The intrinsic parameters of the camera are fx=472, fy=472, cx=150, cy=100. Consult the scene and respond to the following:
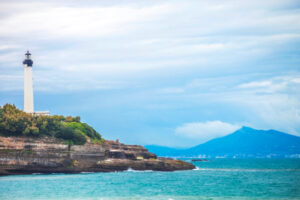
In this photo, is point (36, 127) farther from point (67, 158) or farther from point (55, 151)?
→ point (67, 158)

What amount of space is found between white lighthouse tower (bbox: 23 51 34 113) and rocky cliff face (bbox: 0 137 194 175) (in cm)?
2140

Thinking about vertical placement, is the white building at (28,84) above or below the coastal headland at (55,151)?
above

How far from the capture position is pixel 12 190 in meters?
56.8

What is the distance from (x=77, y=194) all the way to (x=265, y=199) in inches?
807

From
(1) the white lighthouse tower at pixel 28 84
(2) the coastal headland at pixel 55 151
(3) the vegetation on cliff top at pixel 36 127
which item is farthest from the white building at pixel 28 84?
(2) the coastal headland at pixel 55 151

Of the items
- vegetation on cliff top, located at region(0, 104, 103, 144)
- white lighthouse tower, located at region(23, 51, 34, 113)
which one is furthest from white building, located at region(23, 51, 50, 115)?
vegetation on cliff top, located at region(0, 104, 103, 144)

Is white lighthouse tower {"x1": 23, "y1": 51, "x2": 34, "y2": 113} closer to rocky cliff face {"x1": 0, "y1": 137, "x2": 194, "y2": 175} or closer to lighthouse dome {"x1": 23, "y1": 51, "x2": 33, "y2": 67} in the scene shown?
lighthouse dome {"x1": 23, "y1": 51, "x2": 33, "y2": 67}

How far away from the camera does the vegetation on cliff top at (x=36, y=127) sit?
294 feet

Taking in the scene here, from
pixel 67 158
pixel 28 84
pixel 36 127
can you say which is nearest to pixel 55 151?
pixel 67 158

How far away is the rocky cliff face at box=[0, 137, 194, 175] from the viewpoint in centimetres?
8406

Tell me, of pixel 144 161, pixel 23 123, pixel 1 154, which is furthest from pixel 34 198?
pixel 144 161

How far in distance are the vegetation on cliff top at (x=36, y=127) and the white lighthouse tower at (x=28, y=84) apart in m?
9.01

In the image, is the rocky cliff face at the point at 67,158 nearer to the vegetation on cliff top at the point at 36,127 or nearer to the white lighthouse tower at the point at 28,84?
the vegetation on cliff top at the point at 36,127

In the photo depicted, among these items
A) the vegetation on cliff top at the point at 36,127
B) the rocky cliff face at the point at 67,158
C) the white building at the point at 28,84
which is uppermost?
the white building at the point at 28,84
